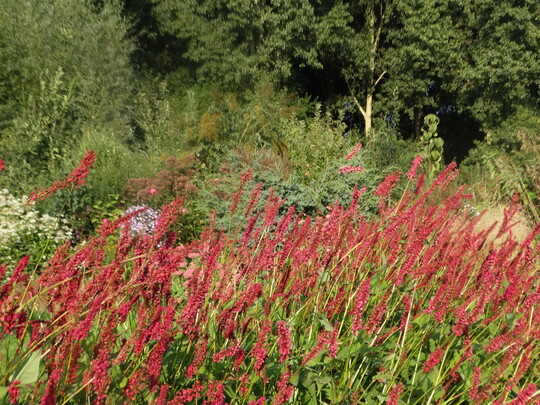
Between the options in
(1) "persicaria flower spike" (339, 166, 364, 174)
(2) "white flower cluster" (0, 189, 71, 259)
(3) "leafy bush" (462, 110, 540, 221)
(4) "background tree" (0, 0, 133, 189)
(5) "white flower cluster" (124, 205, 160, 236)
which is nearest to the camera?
(1) "persicaria flower spike" (339, 166, 364, 174)

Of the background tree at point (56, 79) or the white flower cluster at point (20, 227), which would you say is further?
the background tree at point (56, 79)

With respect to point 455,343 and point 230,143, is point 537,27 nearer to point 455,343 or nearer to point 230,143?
point 230,143

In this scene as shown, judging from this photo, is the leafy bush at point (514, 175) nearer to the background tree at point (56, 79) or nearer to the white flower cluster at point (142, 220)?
the white flower cluster at point (142, 220)

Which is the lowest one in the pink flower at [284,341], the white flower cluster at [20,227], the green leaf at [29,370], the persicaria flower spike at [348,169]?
the white flower cluster at [20,227]

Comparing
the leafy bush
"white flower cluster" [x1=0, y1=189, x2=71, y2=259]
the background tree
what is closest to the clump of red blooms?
"white flower cluster" [x1=0, y1=189, x2=71, y2=259]

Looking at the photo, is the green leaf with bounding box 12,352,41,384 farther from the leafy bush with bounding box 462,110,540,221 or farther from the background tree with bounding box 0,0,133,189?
the leafy bush with bounding box 462,110,540,221

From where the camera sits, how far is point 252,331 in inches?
87.3

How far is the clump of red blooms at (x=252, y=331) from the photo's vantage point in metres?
1.52

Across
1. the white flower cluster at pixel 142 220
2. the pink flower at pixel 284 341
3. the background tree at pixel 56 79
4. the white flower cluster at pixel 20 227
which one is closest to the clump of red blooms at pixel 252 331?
the pink flower at pixel 284 341

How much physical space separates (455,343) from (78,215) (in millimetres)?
5282

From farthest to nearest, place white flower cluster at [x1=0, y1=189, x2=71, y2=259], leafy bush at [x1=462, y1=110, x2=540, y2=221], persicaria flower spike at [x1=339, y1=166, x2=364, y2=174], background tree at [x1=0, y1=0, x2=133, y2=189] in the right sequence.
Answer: leafy bush at [x1=462, y1=110, x2=540, y2=221] → background tree at [x1=0, y1=0, x2=133, y2=189] → white flower cluster at [x1=0, y1=189, x2=71, y2=259] → persicaria flower spike at [x1=339, y1=166, x2=364, y2=174]

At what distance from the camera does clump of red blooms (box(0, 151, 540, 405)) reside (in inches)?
59.9

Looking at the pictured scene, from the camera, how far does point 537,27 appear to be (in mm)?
17078

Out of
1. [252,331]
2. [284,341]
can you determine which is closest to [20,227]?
[252,331]
